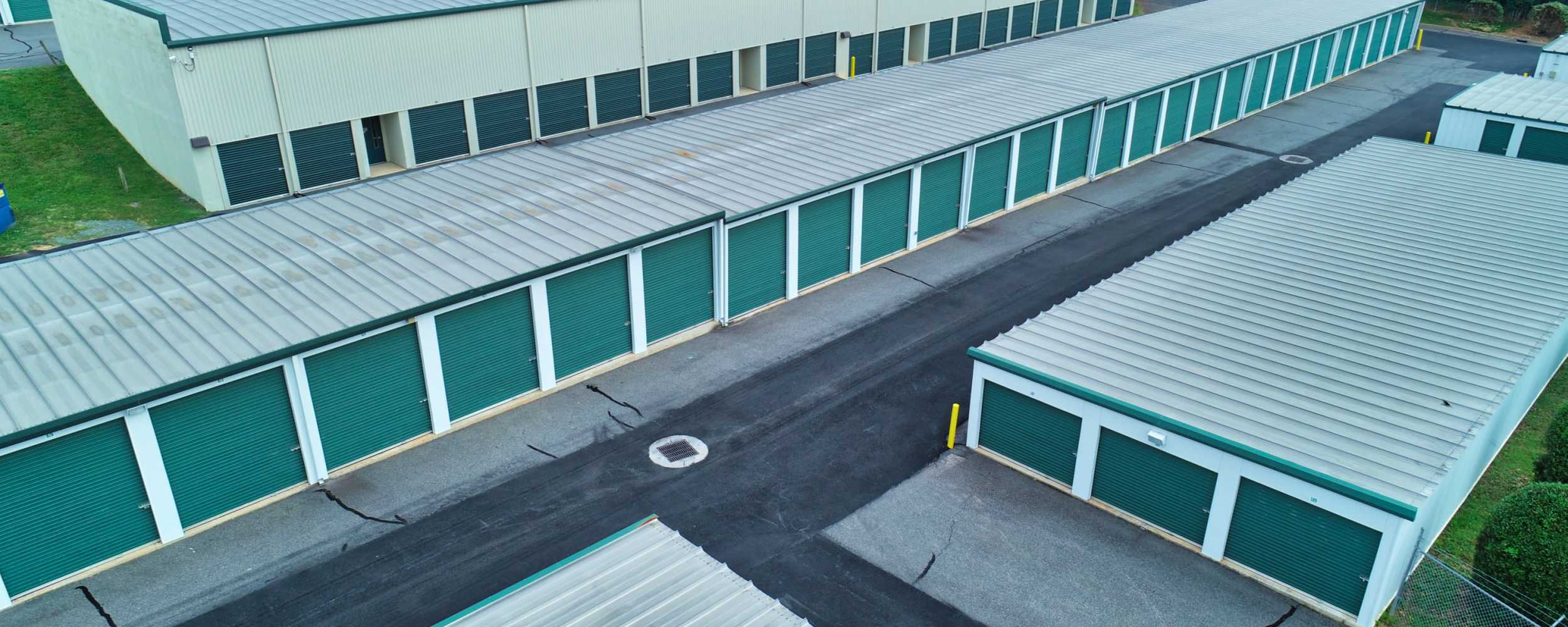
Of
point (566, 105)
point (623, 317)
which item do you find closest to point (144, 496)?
point (623, 317)

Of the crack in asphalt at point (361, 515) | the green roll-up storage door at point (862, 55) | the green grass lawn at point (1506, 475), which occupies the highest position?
the green roll-up storage door at point (862, 55)

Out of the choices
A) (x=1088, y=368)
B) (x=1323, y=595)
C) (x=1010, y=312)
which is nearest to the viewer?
(x=1323, y=595)

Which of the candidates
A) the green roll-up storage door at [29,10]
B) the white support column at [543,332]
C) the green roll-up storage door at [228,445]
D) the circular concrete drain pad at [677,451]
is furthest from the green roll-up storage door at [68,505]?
the green roll-up storage door at [29,10]

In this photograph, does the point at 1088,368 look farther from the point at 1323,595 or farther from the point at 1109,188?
the point at 1109,188

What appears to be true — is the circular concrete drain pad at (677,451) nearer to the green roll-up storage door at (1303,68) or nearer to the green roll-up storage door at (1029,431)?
the green roll-up storage door at (1029,431)

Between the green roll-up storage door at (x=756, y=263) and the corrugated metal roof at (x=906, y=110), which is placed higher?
the corrugated metal roof at (x=906, y=110)

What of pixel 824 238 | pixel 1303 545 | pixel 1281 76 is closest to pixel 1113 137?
pixel 1281 76
